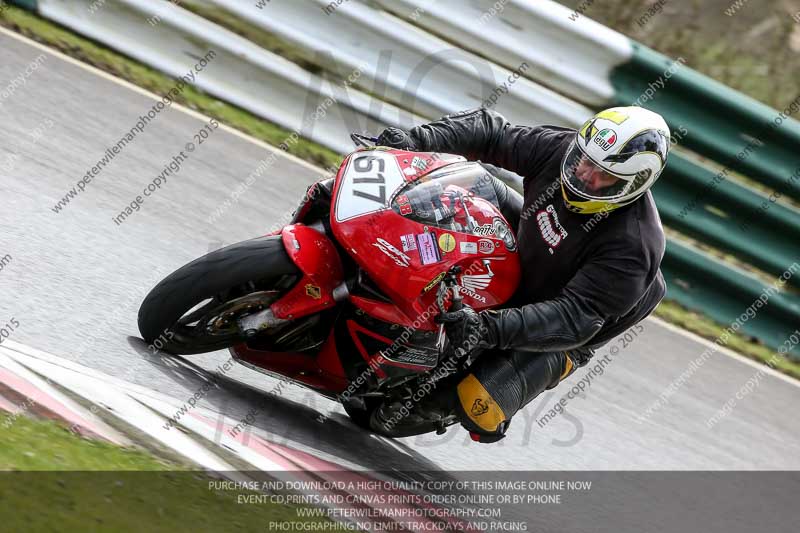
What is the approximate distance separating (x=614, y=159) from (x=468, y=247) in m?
0.67

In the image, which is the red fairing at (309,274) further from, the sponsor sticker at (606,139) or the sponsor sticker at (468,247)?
the sponsor sticker at (606,139)

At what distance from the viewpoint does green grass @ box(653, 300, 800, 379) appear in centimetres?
723

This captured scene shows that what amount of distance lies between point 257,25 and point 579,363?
4335 mm

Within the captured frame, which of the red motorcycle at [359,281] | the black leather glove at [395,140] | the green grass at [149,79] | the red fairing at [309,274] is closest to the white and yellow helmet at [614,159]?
the red motorcycle at [359,281]

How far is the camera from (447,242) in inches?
152

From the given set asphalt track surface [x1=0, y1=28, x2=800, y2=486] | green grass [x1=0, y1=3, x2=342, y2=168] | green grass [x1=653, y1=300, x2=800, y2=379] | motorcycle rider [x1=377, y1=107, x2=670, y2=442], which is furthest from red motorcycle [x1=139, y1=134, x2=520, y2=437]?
green grass [x1=653, y1=300, x2=800, y2=379]

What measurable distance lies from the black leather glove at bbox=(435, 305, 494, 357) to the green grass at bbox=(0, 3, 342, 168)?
3.80m

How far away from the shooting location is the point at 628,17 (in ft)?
33.3

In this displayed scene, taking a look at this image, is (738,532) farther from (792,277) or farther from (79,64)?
(79,64)

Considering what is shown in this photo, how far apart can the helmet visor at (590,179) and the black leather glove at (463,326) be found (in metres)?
0.69

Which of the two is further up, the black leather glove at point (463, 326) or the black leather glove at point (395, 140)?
the black leather glove at point (395, 140)

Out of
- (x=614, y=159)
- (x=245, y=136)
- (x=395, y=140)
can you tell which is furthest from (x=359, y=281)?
(x=245, y=136)

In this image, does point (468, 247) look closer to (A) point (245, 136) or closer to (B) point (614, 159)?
(B) point (614, 159)

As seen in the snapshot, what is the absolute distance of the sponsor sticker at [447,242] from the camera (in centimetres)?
385
